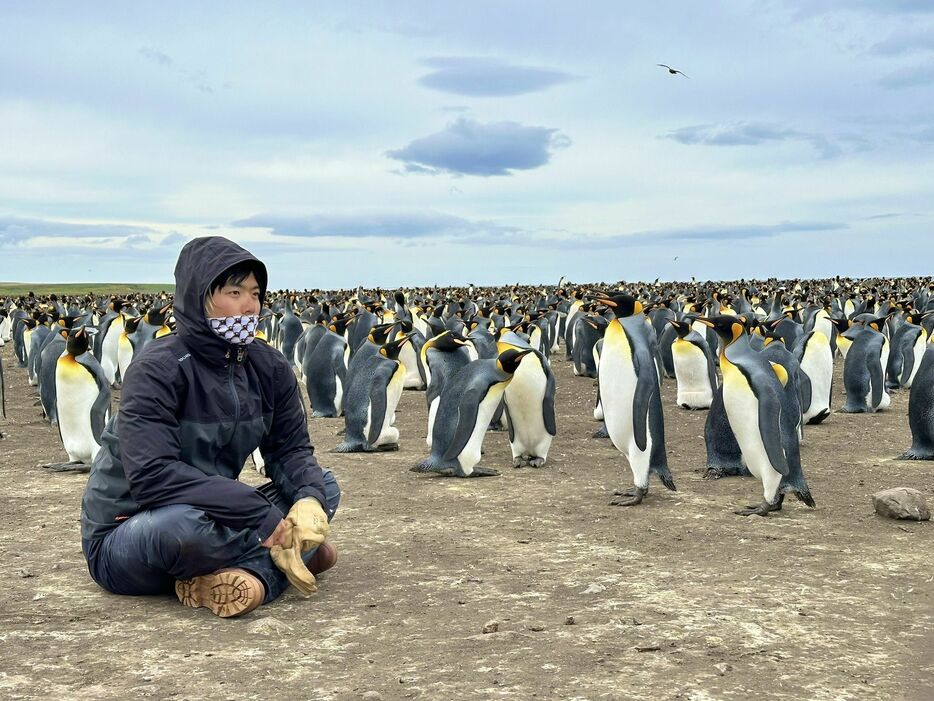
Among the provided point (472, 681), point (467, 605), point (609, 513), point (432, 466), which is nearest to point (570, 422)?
point (432, 466)

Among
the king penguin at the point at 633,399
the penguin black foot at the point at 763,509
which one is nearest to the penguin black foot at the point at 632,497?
the king penguin at the point at 633,399

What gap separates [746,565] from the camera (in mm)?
4855

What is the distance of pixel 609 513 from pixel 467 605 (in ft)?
7.24

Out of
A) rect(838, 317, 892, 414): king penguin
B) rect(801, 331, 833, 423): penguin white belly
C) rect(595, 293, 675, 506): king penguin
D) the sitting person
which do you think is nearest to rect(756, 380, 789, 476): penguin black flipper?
rect(595, 293, 675, 506): king penguin

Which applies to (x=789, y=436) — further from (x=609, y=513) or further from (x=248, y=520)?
(x=248, y=520)

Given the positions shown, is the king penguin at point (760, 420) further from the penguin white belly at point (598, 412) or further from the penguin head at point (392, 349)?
the penguin white belly at point (598, 412)

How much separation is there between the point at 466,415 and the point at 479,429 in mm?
240

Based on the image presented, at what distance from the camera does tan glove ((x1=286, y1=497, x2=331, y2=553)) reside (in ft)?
13.0

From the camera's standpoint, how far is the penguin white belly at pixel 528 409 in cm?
794

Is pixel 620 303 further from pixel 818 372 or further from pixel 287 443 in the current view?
pixel 818 372

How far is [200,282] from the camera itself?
12.9ft

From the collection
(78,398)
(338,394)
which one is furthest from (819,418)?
(78,398)

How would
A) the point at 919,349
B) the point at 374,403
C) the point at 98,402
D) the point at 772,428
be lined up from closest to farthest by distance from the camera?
the point at 772,428 < the point at 98,402 < the point at 374,403 < the point at 919,349

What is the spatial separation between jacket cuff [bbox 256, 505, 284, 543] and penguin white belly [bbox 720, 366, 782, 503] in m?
3.38
